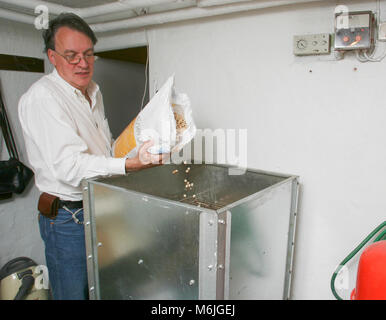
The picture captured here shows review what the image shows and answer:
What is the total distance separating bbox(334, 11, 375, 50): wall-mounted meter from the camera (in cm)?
107

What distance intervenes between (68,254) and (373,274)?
1.12 metres

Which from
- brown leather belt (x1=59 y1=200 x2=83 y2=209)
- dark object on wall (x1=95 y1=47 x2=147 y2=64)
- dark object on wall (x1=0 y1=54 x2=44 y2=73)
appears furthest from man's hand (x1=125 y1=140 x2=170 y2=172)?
dark object on wall (x1=95 y1=47 x2=147 y2=64)

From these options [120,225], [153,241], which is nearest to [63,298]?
[120,225]

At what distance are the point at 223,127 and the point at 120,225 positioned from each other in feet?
2.41

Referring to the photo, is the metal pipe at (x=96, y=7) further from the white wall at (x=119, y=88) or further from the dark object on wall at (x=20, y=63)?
the white wall at (x=119, y=88)

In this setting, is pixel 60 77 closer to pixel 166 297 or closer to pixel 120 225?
pixel 120 225

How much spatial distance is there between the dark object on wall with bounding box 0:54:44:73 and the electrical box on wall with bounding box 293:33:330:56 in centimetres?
152

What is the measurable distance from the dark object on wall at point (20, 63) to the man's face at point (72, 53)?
68cm

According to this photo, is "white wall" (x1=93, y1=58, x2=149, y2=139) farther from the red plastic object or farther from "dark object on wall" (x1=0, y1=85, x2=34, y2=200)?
the red plastic object

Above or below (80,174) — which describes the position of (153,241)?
below

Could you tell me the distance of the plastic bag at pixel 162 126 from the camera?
1006mm

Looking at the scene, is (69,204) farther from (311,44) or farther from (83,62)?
(311,44)

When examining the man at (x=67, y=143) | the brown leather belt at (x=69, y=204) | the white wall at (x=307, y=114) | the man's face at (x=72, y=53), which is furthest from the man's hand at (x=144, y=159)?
the white wall at (x=307, y=114)

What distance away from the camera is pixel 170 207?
85 cm
